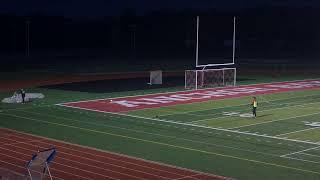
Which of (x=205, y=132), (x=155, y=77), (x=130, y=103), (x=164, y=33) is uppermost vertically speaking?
(x=164, y=33)

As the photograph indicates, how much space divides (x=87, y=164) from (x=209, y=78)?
22147 mm

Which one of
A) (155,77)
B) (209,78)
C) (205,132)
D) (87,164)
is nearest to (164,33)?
(155,77)

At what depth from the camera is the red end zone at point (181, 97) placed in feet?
94.6

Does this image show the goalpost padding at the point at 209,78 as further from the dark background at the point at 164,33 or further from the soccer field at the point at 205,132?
the dark background at the point at 164,33

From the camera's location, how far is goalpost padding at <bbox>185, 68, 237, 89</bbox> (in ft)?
122

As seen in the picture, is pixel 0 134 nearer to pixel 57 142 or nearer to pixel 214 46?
pixel 57 142

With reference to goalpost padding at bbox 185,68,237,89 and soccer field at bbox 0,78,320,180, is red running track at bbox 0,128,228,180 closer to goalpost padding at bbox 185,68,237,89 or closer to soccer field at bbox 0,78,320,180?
soccer field at bbox 0,78,320,180

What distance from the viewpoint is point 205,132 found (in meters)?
Answer: 22.2

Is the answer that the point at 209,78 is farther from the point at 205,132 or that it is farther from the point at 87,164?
the point at 87,164

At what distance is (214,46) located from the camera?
69062 millimetres

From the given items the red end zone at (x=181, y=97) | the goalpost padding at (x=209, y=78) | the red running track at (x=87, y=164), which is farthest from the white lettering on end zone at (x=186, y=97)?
the red running track at (x=87, y=164)

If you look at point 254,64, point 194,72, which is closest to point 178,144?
point 194,72

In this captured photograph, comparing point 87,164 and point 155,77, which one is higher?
point 155,77

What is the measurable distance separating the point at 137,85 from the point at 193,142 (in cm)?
1858
